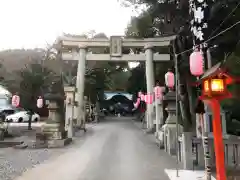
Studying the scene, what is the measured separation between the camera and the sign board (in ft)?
75.0

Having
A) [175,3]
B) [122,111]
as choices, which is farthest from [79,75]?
[122,111]

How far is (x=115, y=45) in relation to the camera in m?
23.1

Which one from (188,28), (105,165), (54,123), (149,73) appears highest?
(188,28)

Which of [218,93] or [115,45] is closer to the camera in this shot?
→ [218,93]

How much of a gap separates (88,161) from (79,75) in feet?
43.1

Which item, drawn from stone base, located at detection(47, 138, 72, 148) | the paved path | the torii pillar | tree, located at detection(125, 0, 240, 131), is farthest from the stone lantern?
the torii pillar

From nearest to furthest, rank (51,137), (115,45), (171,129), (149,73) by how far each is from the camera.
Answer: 1. (171,129)
2. (51,137)
3. (115,45)
4. (149,73)

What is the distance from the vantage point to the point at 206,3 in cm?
1128

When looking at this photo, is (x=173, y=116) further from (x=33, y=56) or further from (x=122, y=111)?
(x=122, y=111)

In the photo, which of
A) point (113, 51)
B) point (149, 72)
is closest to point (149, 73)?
point (149, 72)

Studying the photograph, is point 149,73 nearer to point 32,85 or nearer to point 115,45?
point 115,45

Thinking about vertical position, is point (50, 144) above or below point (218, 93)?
below

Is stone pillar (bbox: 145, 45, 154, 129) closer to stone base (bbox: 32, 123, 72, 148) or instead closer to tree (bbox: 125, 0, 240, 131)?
tree (bbox: 125, 0, 240, 131)

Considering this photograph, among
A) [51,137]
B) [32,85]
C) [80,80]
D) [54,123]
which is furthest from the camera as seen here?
[80,80]
